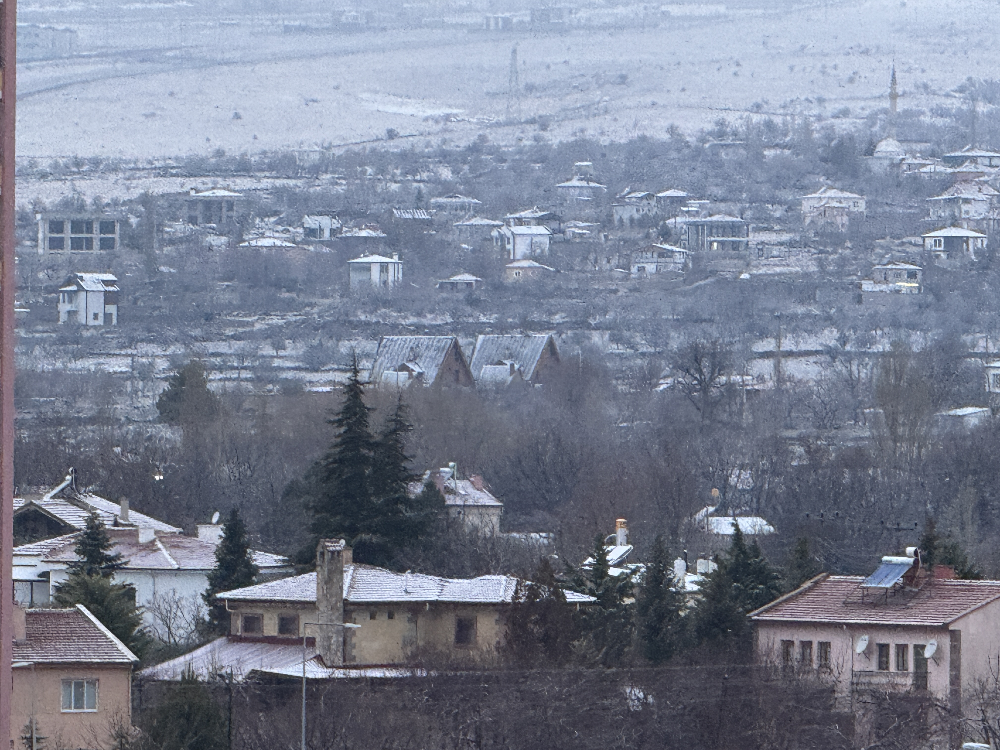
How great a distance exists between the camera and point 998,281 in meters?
130

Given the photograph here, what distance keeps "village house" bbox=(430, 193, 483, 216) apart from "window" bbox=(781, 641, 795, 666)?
109396mm

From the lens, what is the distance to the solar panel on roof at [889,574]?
1757 inches

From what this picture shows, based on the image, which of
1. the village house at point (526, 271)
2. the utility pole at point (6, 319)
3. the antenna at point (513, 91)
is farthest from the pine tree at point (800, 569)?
the antenna at point (513, 91)

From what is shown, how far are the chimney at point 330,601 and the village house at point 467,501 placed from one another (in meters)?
16.1

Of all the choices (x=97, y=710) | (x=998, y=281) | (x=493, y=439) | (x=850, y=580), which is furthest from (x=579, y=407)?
(x=97, y=710)

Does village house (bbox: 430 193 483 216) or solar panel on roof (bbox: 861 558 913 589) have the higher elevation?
village house (bbox: 430 193 483 216)

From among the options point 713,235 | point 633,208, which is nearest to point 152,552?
point 713,235

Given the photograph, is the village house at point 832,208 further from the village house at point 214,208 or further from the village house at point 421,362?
the village house at point 421,362

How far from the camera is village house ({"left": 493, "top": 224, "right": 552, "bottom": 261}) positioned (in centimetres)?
14188

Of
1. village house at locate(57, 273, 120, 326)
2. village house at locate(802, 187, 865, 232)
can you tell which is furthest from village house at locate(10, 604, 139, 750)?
village house at locate(802, 187, 865, 232)

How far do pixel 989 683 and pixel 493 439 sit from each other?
3902cm

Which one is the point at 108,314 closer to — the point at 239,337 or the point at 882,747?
the point at 239,337

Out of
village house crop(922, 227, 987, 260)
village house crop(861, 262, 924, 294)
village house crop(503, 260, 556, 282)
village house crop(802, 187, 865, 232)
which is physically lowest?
village house crop(861, 262, 924, 294)

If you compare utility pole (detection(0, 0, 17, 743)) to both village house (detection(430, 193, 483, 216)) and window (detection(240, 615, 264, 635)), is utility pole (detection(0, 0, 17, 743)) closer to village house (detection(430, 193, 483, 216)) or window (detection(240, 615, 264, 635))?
window (detection(240, 615, 264, 635))
